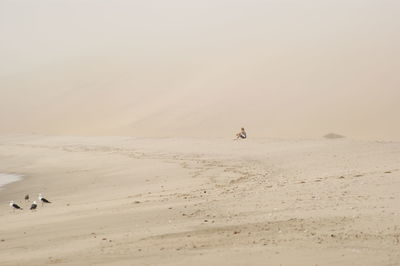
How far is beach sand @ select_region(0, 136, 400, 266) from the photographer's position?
596cm

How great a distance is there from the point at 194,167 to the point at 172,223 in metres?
7.99

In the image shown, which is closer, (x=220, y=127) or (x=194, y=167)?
(x=194, y=167)

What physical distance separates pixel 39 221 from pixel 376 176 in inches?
212

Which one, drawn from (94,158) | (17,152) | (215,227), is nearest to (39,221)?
(215,227)

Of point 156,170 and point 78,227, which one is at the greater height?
point 156,170

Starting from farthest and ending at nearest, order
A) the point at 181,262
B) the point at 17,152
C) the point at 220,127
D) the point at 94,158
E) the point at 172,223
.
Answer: the point at 220,127 → the point at 17,152 → the point at 94,158 → the point at 172,223 → the point at 181,262

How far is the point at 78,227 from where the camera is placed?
795cm

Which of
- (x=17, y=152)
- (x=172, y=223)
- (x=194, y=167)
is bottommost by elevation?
(x=172, y=223)

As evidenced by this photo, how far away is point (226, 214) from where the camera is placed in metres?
7.79

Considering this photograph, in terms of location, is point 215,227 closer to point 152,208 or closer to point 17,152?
point 152,208

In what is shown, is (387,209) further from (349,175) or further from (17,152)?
(17,152)

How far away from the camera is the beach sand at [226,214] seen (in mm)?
5961

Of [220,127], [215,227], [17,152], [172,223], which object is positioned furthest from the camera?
[220,127]

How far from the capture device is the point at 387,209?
23.5ft
